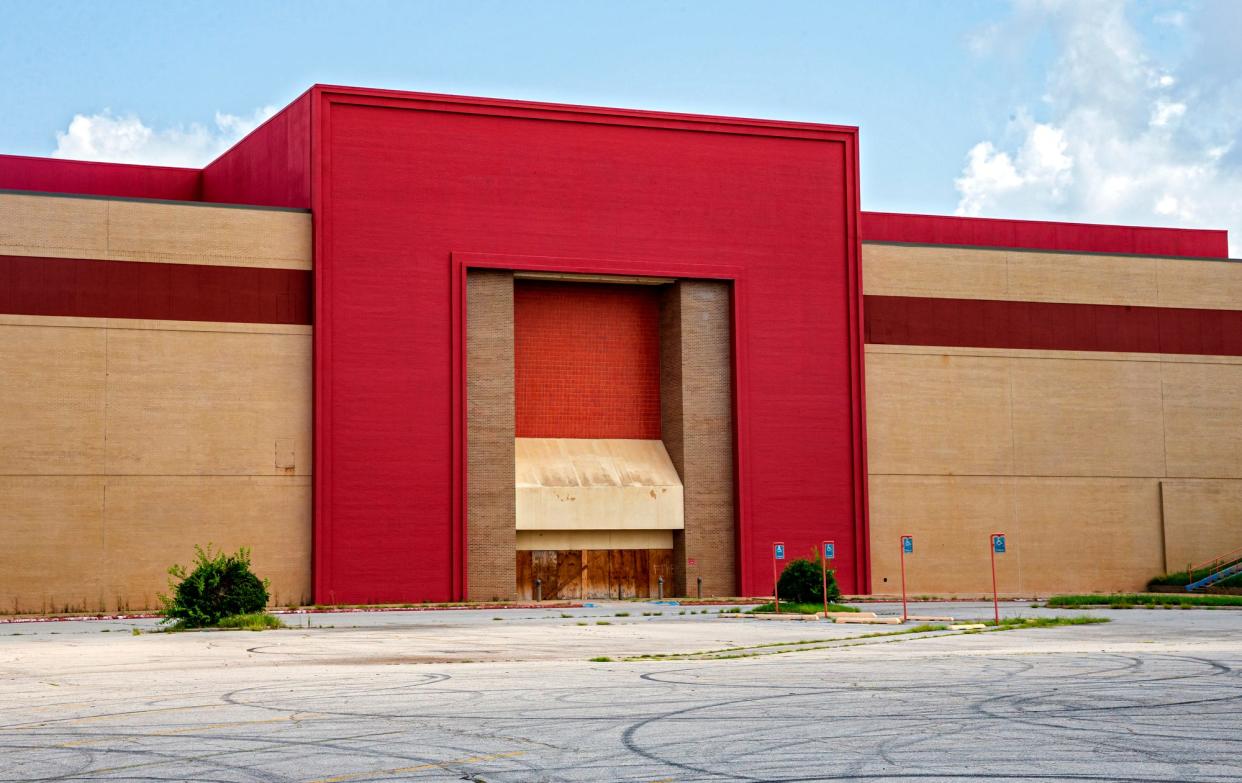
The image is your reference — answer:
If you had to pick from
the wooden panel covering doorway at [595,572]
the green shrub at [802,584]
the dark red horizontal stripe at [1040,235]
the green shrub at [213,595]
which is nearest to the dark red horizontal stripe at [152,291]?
the wooden panel covering doorway at [595,572]

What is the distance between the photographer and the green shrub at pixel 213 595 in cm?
3120

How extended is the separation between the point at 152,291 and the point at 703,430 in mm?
17198

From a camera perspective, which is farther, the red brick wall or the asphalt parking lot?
the red brick wall

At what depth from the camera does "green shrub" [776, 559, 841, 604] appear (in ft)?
125

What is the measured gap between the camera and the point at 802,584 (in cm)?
3812

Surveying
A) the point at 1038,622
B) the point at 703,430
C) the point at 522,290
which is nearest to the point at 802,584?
the point at 1038,622

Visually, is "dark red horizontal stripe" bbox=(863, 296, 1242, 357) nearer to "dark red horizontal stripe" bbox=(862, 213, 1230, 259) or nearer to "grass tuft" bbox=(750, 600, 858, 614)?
"dark red horizontal stripe" bbox=(862, 213, 1230, 259)

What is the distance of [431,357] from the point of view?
4422 centimetres

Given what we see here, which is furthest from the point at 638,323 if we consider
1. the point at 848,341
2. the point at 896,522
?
the point at 896,522

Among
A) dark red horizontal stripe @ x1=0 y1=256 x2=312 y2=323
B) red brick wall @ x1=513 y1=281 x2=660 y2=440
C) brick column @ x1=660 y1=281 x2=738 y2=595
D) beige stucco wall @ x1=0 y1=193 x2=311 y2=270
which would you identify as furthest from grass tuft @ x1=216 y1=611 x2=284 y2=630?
brick column @ x1=660 y1=281 x2=738 y2=595

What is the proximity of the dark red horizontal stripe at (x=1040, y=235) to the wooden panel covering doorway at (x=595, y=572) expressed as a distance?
590 inches

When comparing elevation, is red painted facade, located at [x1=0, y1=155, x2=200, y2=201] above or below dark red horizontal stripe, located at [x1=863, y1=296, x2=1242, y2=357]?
above

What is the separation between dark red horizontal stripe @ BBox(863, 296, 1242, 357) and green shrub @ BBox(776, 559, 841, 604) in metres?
12.9

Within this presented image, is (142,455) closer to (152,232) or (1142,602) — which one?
(152,232)
